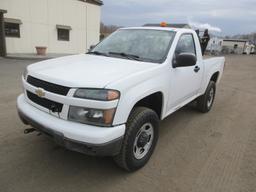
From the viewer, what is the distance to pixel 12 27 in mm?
16344

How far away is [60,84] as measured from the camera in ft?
8.08

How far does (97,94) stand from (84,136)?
1.47ft

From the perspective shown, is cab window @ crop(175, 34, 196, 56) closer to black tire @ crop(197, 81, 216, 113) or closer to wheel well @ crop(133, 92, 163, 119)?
wheel well @ crop(133, 92, 163, 119)

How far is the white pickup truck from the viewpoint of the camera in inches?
92.5

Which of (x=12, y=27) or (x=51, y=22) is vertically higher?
(x=51, y=22)

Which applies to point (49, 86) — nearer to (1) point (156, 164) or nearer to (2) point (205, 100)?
(1) point (156, 164)

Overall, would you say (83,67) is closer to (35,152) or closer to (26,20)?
(35,152)

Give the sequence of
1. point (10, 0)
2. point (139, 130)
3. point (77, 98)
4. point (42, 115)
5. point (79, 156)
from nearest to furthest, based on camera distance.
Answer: point (77, 98)
point (42, 115)
point (139, 130)
point (79, 156)
point (10, 0)

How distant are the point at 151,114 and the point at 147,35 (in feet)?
4.91

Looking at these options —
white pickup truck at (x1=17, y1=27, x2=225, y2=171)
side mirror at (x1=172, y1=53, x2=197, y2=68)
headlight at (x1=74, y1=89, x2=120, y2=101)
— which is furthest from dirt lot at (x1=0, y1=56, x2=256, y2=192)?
side mirror at (x1=172, y1=53, x2=197, y2=68)

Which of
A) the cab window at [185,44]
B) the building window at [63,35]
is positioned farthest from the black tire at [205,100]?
the building window at [63,35]

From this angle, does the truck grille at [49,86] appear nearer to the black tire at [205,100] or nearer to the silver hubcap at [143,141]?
the silver hubcap at [143,141]

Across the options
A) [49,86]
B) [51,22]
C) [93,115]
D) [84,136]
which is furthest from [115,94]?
[51,22]

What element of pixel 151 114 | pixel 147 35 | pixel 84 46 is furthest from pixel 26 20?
pixel 151 114
